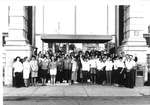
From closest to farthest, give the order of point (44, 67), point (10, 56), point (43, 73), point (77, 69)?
point (44, 67)
point (43, 73)
point (10, 56)
point (77, 69)

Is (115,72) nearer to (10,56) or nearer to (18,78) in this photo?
(18,78)

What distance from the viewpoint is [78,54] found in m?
19.7

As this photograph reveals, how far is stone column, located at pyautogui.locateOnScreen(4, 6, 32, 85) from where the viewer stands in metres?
18.9

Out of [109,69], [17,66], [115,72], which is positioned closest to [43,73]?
[17,66]

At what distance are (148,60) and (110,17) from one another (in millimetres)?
3313

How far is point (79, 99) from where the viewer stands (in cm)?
1341

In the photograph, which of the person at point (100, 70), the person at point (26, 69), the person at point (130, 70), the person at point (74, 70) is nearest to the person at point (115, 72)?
the person at point (100, 70)

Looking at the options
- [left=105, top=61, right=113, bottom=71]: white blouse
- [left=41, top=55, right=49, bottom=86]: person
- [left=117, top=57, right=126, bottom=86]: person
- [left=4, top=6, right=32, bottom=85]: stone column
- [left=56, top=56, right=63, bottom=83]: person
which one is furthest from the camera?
[left=4, top=6, right=32, bottom=85]: stone column

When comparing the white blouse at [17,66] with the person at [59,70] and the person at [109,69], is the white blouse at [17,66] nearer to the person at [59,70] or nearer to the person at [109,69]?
the person at [59,70]

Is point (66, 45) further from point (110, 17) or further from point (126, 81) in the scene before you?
point (126, 81)

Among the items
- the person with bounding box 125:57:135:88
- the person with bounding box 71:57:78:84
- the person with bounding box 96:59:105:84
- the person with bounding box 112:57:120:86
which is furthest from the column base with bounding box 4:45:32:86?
the person with bounding box 125:57:135:88

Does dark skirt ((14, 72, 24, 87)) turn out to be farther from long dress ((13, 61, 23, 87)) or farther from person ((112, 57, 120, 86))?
person ((112, 57, 120, 86))

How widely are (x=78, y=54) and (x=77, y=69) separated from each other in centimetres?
90

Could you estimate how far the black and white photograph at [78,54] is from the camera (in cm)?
1805
